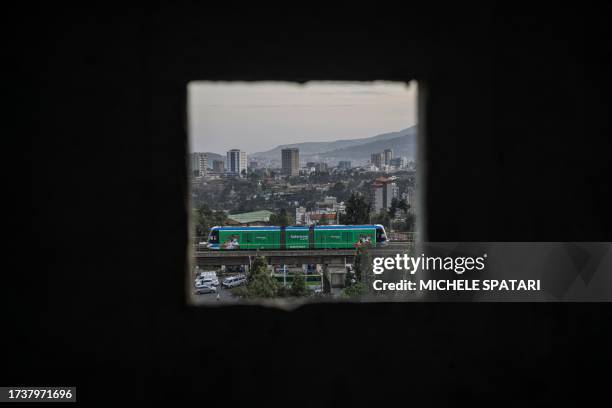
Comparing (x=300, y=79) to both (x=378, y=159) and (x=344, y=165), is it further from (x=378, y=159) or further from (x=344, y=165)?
(x=344, y=165)

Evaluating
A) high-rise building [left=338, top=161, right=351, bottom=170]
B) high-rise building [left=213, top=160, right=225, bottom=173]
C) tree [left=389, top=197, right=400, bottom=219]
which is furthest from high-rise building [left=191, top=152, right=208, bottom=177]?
high-rise building [left=338, top=161, right=351, bottom=170]

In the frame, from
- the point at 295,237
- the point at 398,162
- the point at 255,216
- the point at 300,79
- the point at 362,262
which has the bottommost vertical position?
the point at 362,262

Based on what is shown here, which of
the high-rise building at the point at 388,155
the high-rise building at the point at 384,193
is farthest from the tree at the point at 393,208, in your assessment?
the high-rise building at the point at 388,155

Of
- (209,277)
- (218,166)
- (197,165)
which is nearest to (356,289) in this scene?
(209,277)

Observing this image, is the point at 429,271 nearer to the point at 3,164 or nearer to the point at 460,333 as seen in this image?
the point at 460,333

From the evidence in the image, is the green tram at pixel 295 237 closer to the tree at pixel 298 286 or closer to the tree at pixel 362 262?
the tree at pixel 362 262

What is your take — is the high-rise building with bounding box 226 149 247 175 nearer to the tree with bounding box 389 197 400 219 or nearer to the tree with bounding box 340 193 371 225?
the tree with bounding box 340 193 371 225

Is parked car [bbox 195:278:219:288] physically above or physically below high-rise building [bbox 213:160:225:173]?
below
